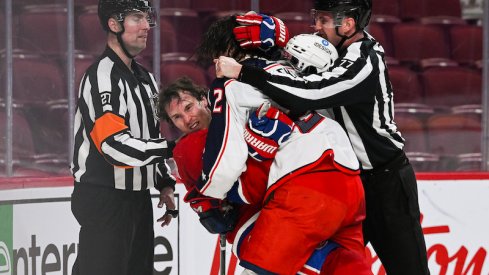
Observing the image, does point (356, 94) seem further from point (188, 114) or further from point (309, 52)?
point (188, 114)

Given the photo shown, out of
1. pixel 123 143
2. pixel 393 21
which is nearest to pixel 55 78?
pixel 123 143

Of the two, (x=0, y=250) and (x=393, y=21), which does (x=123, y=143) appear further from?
(x=393, y=21)

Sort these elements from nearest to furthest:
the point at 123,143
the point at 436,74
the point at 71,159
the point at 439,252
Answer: the point at 123,143 → the point at 71,159 → the point at 439,252 → the point at 436,74

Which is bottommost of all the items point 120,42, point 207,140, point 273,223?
point 273,223

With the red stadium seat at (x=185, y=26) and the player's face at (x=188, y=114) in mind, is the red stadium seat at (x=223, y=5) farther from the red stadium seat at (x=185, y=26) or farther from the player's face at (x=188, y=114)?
the player's face at (x=188, y=114)

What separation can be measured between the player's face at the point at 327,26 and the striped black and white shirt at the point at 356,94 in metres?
0.06

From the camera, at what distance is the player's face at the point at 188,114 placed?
9.29 ft

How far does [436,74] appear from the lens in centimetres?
446

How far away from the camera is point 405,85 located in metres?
4.31

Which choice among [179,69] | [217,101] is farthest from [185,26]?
[217,101]

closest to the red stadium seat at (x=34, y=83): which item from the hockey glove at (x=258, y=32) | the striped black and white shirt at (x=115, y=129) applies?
the striped black and white shirt at (x=115, y=129)

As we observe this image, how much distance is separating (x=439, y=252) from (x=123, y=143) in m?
1.69

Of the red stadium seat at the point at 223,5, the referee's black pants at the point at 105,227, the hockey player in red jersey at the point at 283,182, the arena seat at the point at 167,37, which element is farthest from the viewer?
the red stadium seat at the point at 223,5

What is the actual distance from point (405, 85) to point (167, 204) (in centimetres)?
145
